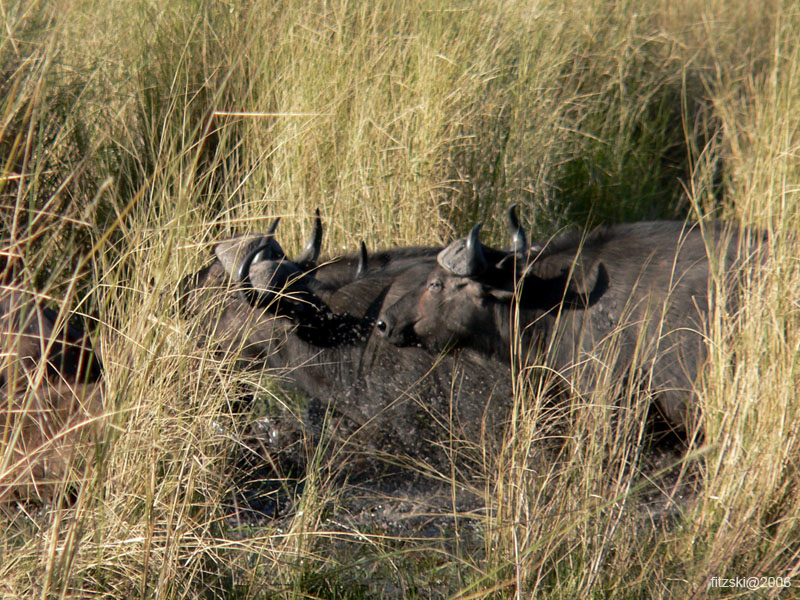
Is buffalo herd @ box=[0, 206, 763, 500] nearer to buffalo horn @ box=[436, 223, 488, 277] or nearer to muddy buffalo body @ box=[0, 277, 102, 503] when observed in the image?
buffalo horn @ box=[436, 223, 488, 277]

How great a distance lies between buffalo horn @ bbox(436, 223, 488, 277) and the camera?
4000 mm

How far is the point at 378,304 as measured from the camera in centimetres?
429

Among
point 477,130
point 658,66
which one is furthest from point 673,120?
point 477,130

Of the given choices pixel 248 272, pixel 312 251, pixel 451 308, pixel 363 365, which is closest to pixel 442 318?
pixel 451 308

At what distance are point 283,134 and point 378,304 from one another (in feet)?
4.08

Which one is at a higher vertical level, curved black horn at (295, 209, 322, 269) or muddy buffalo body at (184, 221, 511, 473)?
curved black horn at (295, 209, 322, 269)

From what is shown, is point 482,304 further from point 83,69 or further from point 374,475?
point 83,69

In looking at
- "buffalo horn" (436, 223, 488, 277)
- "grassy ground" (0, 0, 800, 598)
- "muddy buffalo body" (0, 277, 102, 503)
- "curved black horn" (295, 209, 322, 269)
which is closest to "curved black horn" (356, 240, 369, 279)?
"curved black horn" (295, 209, 322, 269)

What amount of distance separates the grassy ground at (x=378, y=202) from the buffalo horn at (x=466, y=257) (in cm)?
66

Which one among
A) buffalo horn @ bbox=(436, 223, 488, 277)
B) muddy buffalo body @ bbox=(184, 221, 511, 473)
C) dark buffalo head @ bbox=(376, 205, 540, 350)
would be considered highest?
buffalo horn @ bbox=(436, 223, 488, 277)

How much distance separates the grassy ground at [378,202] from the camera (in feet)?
8.27

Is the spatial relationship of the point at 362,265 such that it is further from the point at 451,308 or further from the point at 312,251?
the point at 451,308

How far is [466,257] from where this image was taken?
4031 millimetres

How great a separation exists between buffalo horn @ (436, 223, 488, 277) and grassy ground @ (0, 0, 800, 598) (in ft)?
2.17
